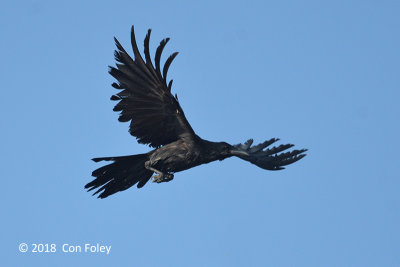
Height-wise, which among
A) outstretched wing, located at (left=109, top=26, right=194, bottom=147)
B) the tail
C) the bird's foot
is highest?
outstretched wing, located at (left=109, top=26, right=194, bottom=147)

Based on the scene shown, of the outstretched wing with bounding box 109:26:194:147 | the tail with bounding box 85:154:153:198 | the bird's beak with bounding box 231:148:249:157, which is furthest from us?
the bird's beak with bounding box 231:148:249:157

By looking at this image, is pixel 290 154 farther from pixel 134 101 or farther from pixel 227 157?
pixel 134 101

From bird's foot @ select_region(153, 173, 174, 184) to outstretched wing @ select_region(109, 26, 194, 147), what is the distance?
1.96 feet

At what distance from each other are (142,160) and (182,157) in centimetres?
78

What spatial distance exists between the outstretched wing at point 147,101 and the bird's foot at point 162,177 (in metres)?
0.60

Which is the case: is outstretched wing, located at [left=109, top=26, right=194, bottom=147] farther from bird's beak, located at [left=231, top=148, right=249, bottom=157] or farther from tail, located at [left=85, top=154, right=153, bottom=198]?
bird's beak, located at [left=231, top=148, right=249, bottom=157]

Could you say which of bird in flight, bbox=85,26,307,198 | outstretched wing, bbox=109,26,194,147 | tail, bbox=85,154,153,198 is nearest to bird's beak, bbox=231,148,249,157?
bird in flight, bbox=85,26,307,198

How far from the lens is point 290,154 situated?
1662cm

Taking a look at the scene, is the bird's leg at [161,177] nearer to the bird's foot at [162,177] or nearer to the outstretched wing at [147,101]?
the bird's foot at [162,177]

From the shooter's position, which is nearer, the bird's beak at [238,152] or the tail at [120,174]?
the tail at [120,174]

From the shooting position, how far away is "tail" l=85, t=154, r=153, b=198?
50.0 feet

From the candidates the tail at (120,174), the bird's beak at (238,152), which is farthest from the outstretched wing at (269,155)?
the tail at (120,174)

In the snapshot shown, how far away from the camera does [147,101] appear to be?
14.9m

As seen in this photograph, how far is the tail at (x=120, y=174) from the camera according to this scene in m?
15.2
